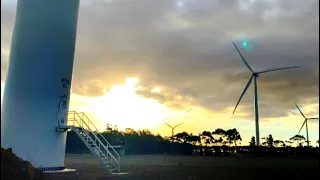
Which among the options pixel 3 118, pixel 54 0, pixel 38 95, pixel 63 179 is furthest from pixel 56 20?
pixel 63 179

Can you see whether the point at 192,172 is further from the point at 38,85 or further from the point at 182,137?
the point at 182,137

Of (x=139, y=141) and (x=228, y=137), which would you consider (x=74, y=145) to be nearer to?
(x=139, y=141)

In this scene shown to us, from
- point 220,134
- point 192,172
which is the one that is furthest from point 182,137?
point 192,172

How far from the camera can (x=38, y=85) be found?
78.0ft

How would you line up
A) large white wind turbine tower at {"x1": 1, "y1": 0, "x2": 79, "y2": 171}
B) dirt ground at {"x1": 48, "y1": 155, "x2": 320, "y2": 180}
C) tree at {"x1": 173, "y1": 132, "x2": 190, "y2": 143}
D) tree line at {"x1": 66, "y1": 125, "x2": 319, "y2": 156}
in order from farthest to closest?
tree at {"x1": 173, "y1": 132, "x2": 190, "y2": 143} < tree line at {"x1": 66, "y1": 125, "x2": 319, "y2": 156} < large white wind turbine tower at {"x1": 1, "y1": 0, "x2": 79, "y2": 171} < dirt ground at {"x1": 48, "y1": 155, "x2": 320, "y2": 180}

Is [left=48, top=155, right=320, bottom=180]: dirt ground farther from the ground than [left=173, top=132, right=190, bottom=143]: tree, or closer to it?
closer to it

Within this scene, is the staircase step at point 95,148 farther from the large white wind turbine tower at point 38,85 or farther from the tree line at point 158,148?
the tree line at point 158,148

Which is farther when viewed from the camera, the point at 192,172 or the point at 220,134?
the point at 220,134

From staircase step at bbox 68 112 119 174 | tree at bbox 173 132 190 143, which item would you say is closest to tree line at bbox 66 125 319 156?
tree at bbox 173 132 190 143

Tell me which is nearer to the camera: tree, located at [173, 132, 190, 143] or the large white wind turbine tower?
the large white wind turbine tower

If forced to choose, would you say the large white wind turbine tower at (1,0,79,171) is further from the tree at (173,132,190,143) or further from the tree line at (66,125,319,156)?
the tree at (173,132,190,143)

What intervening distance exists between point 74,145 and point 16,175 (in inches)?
3595

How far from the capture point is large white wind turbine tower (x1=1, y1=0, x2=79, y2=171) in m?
23.5

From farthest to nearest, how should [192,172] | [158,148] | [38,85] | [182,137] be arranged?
[182,137] < [158,148] < [192,172] < [38,85]
